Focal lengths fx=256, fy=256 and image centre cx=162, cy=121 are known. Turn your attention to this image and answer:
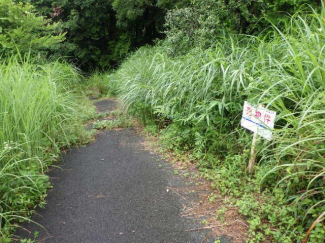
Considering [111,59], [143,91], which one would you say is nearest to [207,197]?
[143,91]

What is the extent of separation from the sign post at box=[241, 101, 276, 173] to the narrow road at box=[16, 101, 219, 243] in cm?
87

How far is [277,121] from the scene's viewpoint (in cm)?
246

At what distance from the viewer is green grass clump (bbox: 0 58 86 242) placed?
2105mm

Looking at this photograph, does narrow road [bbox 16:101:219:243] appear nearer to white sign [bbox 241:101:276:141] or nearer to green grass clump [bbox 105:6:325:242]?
green grass clump [bbox 105:6:325:242]

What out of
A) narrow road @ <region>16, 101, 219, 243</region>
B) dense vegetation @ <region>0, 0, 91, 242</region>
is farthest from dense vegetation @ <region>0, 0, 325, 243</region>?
narrow road @ <region>16, 101, 219, 243</region>

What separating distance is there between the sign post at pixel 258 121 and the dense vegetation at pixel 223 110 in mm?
76

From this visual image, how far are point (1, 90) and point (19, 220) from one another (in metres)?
1.43

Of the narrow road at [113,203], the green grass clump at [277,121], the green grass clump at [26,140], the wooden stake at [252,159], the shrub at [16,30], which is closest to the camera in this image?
the green grass clump at [277,121]

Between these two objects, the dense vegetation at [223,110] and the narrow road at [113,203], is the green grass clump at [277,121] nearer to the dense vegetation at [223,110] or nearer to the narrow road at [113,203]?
the dense vegetation at [223,110]

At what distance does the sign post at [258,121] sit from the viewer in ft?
6.77

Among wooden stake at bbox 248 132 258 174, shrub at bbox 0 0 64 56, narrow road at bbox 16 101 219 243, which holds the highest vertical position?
shrub at bbox 0 0 64 56

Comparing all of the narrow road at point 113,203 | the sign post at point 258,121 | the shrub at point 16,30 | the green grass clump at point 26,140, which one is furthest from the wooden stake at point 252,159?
the shrub at point 16,30

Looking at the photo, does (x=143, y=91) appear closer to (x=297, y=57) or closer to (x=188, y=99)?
(x=188, y=99)

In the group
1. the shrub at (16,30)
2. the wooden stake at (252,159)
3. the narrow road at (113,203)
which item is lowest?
the narrow road at (113,203)
